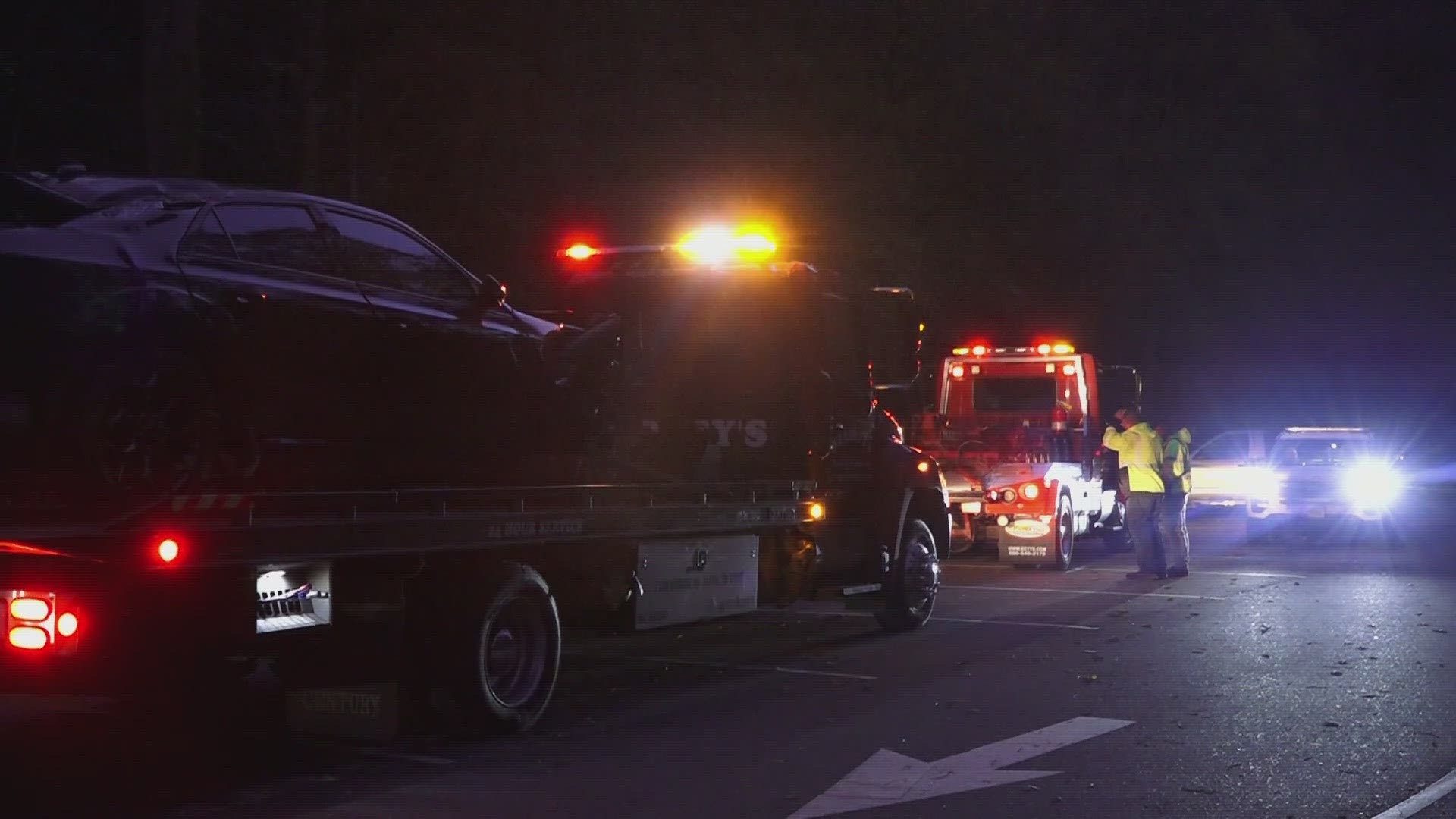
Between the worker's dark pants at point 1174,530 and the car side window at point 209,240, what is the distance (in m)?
11.8

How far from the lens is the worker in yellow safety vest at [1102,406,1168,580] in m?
16.9

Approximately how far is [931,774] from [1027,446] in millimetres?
11539

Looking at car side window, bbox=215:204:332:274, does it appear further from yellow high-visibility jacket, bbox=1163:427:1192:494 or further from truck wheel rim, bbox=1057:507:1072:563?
yellow high-visibility jacket, bbox=1163:427:1192:494

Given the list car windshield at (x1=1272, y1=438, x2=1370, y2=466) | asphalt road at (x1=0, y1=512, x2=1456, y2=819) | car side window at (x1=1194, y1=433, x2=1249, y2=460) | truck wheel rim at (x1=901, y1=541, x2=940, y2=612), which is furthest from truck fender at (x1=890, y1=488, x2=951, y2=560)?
car side window at (x1=1194, y1=433, x2=1249, y2=460)

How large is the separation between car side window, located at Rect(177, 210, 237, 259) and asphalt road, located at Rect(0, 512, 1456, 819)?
94.5 inches

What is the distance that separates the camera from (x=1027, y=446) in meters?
18.5

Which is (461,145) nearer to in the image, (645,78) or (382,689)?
(645,78)

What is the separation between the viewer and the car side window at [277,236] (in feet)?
24.7

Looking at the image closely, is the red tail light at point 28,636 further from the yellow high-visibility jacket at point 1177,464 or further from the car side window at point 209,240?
the yellow high-visibility jacket at point 1177,464

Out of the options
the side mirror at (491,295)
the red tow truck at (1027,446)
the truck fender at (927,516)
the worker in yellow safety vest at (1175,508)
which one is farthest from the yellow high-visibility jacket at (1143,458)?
the side mirror at (491,295)

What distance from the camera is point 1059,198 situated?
2764cm

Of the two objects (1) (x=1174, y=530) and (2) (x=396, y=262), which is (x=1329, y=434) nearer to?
(1) (x=1174, y=530)

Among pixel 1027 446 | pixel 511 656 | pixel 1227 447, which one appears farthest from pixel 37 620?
pixel 1227 447

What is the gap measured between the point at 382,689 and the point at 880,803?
2.46 metres
